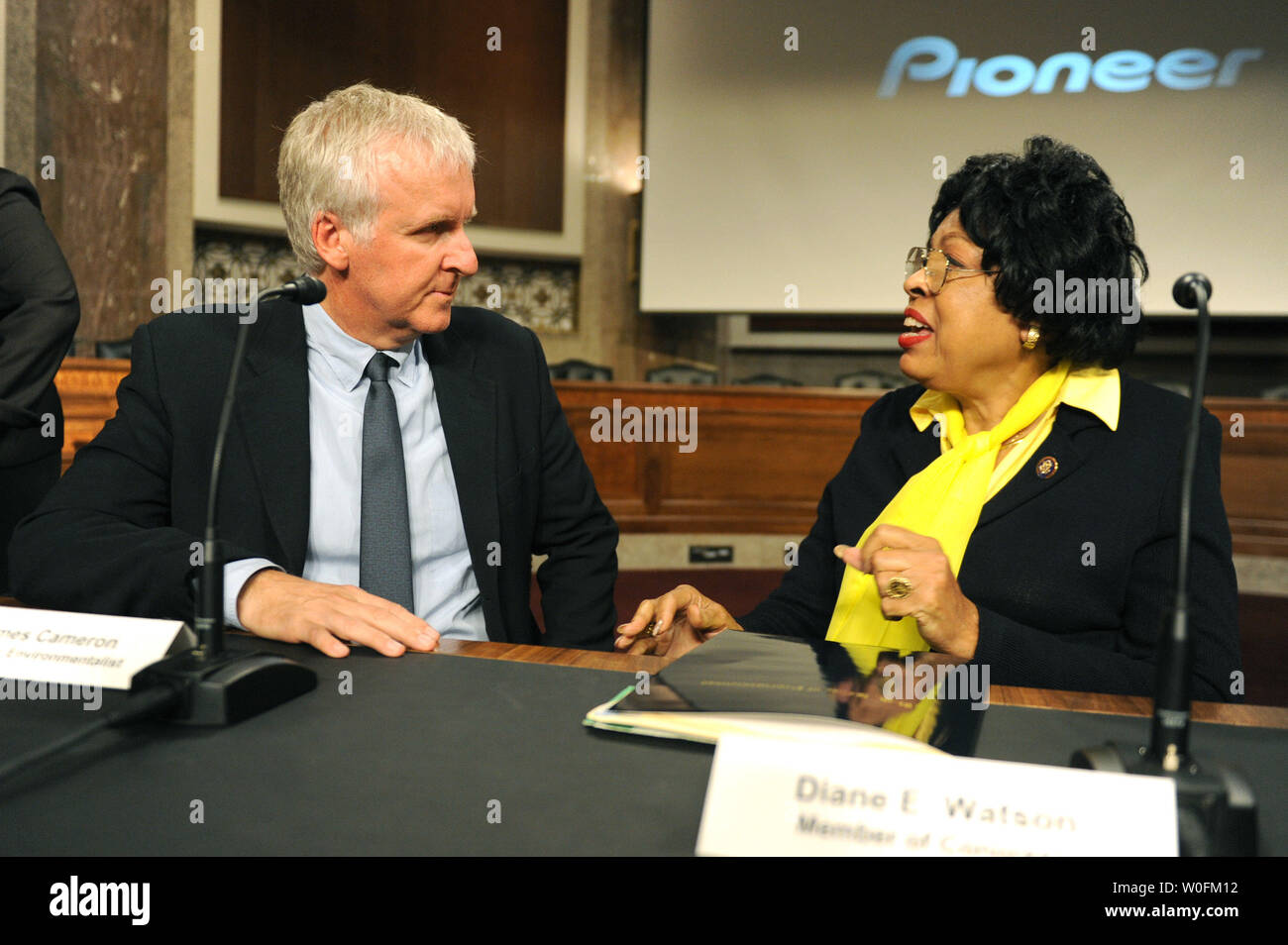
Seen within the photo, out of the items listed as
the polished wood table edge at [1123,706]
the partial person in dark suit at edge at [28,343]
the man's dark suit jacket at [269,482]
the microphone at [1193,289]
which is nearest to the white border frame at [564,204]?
the partial person in dark suit at edge at [28,343]

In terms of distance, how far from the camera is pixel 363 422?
164cm

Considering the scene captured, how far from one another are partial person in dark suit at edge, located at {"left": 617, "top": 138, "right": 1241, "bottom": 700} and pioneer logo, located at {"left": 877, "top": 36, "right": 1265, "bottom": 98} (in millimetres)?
5210

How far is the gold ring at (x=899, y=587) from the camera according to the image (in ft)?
4.04

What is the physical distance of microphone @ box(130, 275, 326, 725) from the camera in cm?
92

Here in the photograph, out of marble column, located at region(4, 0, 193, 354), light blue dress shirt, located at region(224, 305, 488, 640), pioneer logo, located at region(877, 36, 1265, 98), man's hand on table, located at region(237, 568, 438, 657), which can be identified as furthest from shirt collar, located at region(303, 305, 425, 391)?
pioneer logo, located at region(877, 36, 1265, 98)

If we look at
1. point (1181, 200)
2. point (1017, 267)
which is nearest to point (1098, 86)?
point (1181, 200)

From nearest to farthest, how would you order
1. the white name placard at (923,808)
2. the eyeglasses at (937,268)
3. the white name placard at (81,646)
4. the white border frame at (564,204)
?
the white name placard at (923,808), the white name placard at (81,646), the eyeglasses at (937,268), the white border frame at (564,204)

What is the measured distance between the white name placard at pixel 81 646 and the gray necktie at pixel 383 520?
22.0 inches

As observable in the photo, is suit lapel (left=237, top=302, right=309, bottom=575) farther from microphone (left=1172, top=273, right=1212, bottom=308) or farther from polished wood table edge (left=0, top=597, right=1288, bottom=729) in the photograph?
microphone (left=1172, top=273, right=1212, bottom=308)

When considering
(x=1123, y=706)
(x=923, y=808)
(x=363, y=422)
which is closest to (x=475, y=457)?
(x=363, y=422)

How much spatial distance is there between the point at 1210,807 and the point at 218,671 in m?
0.83

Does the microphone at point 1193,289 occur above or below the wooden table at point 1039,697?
above

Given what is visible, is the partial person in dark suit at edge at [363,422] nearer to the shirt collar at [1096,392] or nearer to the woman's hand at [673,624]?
the woman's hand at [673,624]

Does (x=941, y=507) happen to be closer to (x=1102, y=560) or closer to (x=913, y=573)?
(x=1102, y=560)
